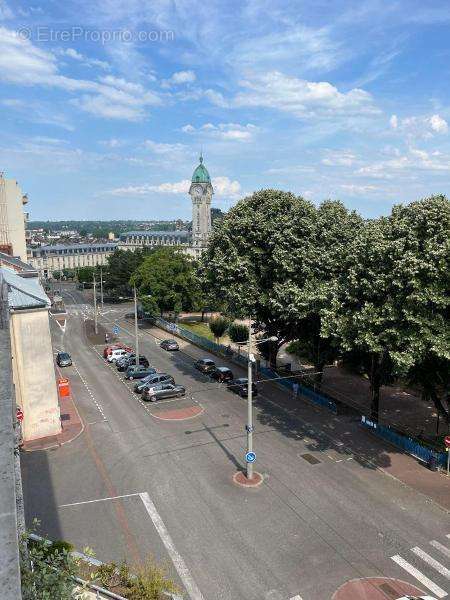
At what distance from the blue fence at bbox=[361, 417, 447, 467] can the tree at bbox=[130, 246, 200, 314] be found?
40.4 meters

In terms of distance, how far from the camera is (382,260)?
25.9 meters

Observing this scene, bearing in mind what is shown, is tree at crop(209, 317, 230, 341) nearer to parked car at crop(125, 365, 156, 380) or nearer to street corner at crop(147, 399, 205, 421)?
parked car at crop(125, 365, 156, 380)

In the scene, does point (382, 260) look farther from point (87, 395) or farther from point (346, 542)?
point (87, 395)

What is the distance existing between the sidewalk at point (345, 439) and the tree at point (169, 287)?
30.4 m

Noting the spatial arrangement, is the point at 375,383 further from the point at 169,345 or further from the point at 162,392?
the point at 169,345

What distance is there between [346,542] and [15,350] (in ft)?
72.3

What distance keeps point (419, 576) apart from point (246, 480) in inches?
381

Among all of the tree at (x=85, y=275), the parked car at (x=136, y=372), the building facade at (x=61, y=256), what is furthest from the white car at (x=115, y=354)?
the building facade at (x=61, y=256)

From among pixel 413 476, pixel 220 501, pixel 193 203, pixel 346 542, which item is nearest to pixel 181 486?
pixel 220 501

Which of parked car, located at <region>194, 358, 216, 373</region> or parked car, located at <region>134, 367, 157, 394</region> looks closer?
parked car, located at <region>134, 367, 157, 394</region>

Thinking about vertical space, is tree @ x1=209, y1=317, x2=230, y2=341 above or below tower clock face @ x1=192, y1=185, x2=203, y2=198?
below

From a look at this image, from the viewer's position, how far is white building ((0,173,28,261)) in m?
59.1

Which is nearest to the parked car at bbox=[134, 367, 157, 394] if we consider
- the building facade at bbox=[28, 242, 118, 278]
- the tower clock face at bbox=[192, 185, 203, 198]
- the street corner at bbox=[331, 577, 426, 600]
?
the street corner at bbox=[331, 577, 426, 600]

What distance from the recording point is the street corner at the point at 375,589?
16.8 meters
